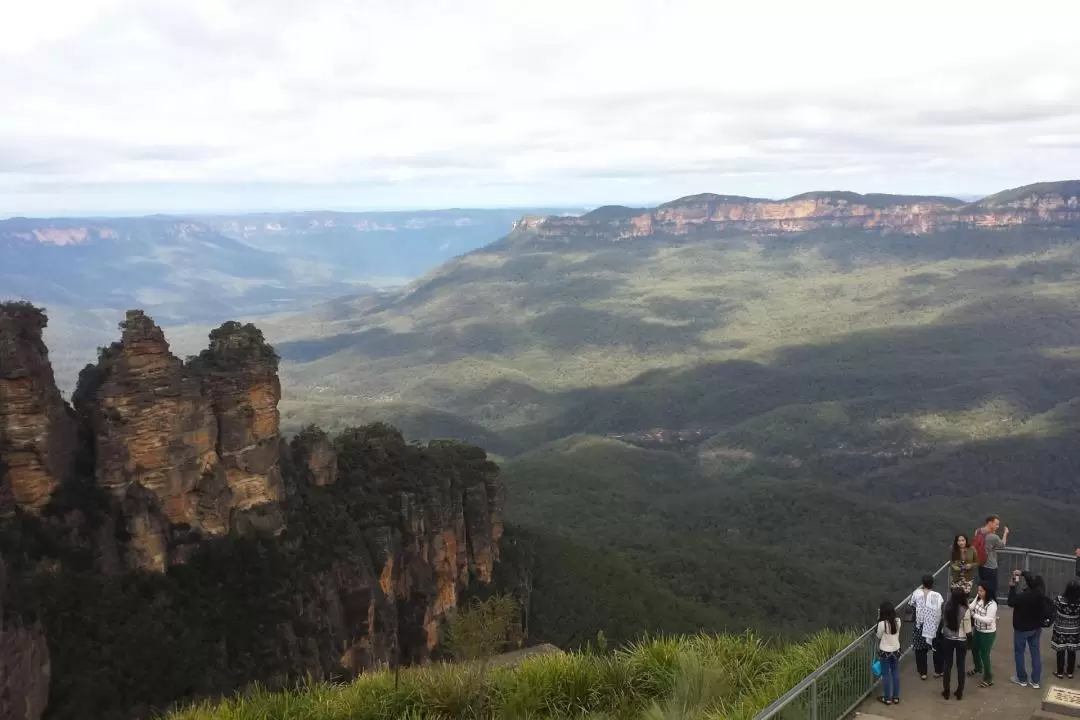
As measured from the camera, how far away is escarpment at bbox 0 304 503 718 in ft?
104

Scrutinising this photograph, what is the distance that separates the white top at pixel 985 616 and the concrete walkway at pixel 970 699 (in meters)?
1.25

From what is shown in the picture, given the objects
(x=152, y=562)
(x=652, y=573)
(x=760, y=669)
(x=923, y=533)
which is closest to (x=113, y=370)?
(x=152, y=562)

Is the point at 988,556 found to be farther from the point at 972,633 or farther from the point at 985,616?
the point at 985,616

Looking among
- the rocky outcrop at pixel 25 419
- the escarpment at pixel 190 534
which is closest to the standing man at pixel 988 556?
the escarpment at pixel 190 534

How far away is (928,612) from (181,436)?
30.9m

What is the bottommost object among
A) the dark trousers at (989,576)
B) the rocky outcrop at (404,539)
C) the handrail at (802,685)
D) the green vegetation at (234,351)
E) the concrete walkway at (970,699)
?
the rocky outcrop at (404,539)

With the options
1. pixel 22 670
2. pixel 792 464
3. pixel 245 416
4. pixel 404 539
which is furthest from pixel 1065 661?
pixel 792 464

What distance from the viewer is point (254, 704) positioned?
58.9 ft

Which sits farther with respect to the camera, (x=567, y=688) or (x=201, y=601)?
(x=201, y=601)

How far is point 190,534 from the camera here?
37594mm

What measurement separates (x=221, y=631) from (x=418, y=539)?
14175mm

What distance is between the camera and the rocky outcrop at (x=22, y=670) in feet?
87.5

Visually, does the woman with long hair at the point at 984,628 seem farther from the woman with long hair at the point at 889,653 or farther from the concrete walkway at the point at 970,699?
the woman with long hair at the point at 889,653

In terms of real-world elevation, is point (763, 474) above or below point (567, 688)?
below
